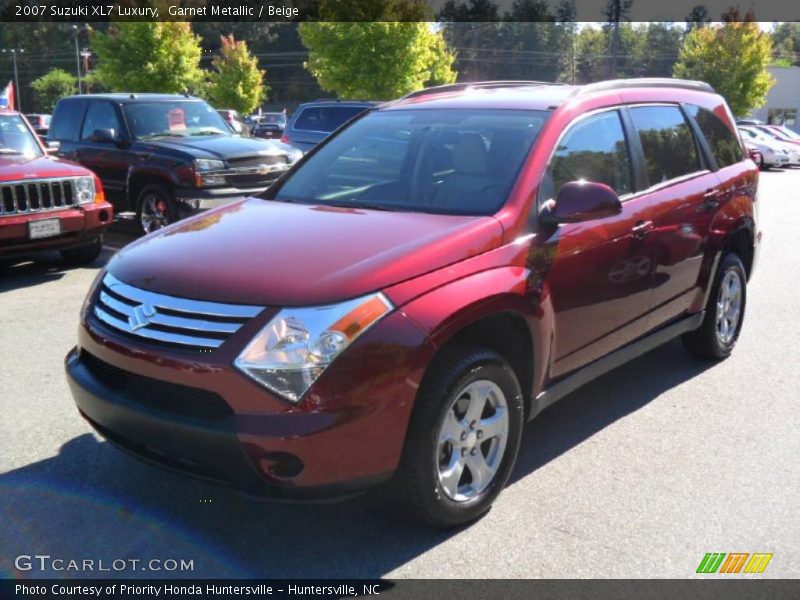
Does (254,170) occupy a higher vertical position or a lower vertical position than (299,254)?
lower

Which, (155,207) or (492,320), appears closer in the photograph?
(492,320)

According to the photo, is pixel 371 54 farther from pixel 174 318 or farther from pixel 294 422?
pixel 294 422

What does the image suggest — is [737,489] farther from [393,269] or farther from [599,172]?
[393,269]

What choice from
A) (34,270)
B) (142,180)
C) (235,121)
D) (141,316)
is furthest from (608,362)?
(235,121)

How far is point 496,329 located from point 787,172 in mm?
27150

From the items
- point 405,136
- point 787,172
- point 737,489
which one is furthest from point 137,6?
point 737,489

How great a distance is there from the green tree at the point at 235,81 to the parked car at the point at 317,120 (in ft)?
119

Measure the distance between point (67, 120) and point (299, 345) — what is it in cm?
1010

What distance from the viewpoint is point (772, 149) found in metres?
27.4

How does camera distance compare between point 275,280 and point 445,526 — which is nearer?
point 275,280

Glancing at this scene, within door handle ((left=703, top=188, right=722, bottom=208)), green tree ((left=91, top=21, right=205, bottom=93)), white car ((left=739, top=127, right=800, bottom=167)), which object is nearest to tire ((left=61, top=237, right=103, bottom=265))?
door handle ((left=703, top=188, right=722, bottom=208))

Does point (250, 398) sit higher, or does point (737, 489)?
point (250, 398)

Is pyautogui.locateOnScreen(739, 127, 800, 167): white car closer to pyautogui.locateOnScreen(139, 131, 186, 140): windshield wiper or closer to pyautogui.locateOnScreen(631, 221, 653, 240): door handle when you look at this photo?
pyautogui.locateOnScreen(139, 131, 186, 140): windshield wiper

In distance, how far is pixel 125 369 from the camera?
10.5 ft
